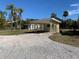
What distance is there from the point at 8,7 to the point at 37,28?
54.2 feet

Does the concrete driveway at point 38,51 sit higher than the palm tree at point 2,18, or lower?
lower

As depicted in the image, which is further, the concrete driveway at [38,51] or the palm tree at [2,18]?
the palm tree at [2,18]

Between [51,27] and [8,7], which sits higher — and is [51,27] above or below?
below

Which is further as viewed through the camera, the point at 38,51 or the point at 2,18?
the point at 2,18

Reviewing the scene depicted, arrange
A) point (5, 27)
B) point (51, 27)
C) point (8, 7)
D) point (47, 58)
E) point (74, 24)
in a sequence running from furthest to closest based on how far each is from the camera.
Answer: point (74, 24)
point (5, 27)
point (8, 7)
point (51, 27)
point (47, 58)

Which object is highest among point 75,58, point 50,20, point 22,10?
point 22,10

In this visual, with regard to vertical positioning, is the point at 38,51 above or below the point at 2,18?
below

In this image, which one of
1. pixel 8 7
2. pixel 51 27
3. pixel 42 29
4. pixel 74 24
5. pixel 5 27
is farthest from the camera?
pixel 74 24

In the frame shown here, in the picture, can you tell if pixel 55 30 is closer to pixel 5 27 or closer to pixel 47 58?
pixel 5 27

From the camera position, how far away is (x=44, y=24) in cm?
4628

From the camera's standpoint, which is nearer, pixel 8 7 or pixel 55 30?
pixel 55 30

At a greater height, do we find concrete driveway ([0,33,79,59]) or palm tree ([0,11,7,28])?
palm tree ([0,11,7,28])

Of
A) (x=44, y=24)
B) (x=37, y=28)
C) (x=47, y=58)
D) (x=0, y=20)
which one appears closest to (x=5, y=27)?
(x=0, y=20)

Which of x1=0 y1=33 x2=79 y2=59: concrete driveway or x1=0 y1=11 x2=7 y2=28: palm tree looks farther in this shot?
x1=0 y1=11 x2=7 y2=28: palm tree
